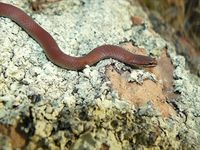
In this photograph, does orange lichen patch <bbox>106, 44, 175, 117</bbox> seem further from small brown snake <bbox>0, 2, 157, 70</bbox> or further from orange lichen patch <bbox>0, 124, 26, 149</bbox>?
orange lichen patch <bbox>0, 124, 26, 149</bbox>

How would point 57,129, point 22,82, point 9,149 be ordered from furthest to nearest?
point 22,82 < point 57,129 < point 9,149

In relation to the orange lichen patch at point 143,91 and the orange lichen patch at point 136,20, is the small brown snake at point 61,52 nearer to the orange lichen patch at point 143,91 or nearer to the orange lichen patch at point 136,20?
the orange lichen patch at point 143,91

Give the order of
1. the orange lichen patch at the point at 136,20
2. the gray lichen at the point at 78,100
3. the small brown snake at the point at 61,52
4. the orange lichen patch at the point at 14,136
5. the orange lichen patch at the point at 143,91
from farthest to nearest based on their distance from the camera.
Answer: the orange lichen patch at the point at 136,20 < the small brown snake at the point at 61,52 < the orange lichen patch at the point at 143,91 < the gray lichen at the point at 78,100 < the orange lichen patch at the point at 14,136

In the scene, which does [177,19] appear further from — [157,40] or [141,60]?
[141,60]

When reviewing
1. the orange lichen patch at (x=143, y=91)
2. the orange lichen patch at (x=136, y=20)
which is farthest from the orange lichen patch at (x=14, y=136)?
the orange lichen patch at (x=136, y=20)

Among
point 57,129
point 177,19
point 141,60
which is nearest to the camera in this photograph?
point 57,129

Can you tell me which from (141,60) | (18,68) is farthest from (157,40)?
(18,68)

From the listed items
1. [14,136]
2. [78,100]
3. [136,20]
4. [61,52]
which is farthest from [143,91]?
[14,136]
